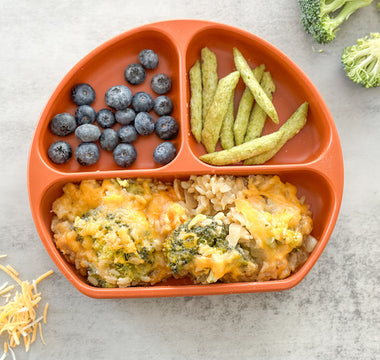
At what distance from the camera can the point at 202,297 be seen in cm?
286

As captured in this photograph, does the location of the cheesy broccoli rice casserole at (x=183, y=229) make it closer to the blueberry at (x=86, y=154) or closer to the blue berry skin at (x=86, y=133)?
the blueberry at (x=86, y=154)

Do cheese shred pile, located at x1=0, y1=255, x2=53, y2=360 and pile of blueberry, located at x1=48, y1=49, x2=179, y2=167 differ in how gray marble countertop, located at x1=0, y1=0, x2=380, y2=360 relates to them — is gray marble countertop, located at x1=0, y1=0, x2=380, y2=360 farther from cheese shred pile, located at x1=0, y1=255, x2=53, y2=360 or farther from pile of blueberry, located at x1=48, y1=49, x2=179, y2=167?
pile of blueberry, located at x1=48, y1=49, x2=179, y2=167

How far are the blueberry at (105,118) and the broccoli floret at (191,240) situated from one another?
0.73 meters

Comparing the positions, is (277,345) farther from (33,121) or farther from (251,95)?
(33,121)

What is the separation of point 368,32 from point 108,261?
207 centimetres

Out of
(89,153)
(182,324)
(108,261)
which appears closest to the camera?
(108,261)

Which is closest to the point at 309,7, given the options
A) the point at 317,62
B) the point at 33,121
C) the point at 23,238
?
the point at 317,62

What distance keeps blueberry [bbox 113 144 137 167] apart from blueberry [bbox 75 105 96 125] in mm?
231

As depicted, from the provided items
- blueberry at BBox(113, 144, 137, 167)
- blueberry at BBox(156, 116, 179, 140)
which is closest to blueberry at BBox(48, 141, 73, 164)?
blueberry at BBox(113, 144, 137, 167)

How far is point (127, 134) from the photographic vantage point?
271cm

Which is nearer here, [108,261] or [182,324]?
[108,261]

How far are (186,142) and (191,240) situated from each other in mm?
534

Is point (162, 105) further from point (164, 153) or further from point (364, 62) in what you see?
point (364, 62)

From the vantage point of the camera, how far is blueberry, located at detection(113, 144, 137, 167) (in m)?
2.67
